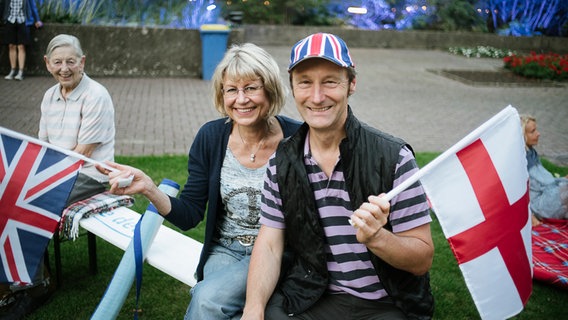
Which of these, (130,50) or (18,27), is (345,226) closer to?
(18,27)

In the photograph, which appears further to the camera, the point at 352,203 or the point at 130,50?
the point at 130,50

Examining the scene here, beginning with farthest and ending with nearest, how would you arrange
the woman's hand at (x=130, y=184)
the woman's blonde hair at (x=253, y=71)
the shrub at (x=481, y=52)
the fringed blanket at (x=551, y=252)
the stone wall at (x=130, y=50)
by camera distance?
the shrub at (x=481, y=52), the stone wall at (x=130, y=50), the fringed blanket at (x=551, y=252), the woman's blonde hair at (x=253, y=71), the woman's hand at (x=130, y=184)

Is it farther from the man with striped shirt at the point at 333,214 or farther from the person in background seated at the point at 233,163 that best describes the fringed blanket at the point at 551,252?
the person in background seated at the point at 233,163

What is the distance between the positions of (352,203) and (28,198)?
61.3 inches

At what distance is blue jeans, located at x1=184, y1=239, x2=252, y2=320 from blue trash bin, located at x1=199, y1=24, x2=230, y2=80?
34.7ft

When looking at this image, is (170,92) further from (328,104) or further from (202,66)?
(328,104)

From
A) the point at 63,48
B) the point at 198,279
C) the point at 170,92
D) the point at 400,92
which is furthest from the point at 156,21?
the point at 198,279

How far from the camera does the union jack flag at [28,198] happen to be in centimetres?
272

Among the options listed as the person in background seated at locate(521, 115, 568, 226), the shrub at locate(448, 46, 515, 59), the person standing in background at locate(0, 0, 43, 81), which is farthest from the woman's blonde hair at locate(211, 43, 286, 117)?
the shrub at locate(448, 46, 515, 59)

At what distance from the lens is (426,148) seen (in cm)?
835

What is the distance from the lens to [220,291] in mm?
2693

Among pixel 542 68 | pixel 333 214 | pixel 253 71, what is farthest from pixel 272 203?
pixel 542 68

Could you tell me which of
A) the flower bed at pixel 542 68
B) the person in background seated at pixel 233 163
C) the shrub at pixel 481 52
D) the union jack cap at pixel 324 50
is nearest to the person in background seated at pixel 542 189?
the person in background seated at pixel 233 163

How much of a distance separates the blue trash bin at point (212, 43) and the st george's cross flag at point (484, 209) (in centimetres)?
1122
